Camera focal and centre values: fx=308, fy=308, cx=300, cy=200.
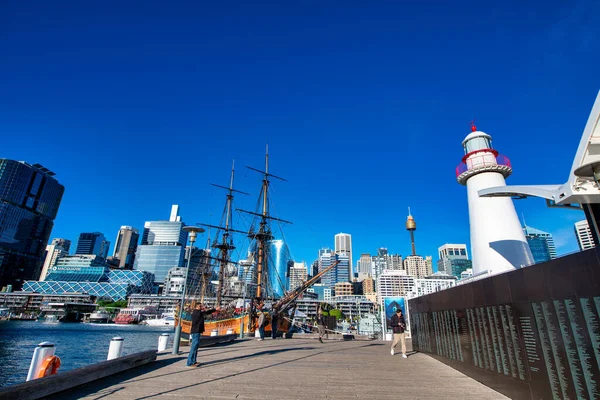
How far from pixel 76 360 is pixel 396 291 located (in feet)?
472

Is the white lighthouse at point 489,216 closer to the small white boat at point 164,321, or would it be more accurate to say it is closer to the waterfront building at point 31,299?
the small white boat at point 164,321

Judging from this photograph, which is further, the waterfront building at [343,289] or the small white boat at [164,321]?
the waterfront building at [343,289]

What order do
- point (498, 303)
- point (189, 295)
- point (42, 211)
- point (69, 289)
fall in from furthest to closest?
1. point (42, 211)
2. point (69, 289)
3. point (189, 295)
4. point (498, 303)

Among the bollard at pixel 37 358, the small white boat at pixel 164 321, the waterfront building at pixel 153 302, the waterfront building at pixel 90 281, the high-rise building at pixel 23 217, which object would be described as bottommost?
the small white boat at pixel 164 321

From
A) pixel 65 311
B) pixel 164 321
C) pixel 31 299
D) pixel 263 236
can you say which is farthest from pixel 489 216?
pixel 31 299

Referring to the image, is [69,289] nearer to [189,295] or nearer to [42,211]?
[42,211]

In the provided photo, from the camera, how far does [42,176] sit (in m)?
168

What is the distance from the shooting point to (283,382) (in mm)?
6777

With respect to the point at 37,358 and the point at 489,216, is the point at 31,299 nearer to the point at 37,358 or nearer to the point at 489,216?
the point at 37,358

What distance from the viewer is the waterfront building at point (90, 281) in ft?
448

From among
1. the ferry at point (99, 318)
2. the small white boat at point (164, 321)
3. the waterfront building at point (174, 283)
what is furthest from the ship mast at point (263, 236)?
the waterfront building at point (174, 283)

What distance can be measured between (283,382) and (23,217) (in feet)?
664

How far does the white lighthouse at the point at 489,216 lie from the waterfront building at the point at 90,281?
163029 millimetres

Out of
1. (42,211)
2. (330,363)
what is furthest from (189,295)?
(42,211)
